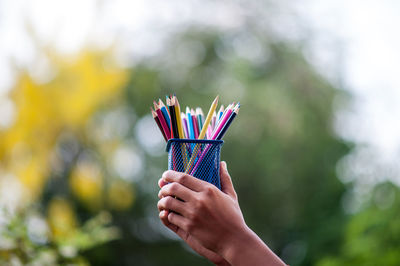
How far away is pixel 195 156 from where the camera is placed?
2.69 feet

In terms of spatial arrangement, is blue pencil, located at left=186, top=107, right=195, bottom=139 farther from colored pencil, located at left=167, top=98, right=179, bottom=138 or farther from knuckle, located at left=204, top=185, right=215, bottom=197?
knuckle, located at left=204, top=185, right=215, bottom=197

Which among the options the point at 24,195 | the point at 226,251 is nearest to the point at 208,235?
the point at 226,251

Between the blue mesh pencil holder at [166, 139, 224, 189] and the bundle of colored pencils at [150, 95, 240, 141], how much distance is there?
0.06ft

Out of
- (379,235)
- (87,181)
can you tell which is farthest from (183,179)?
(87,181)

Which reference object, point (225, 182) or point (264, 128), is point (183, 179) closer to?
point (225, 182)

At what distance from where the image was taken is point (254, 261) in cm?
71

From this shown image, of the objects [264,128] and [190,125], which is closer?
[190,125]

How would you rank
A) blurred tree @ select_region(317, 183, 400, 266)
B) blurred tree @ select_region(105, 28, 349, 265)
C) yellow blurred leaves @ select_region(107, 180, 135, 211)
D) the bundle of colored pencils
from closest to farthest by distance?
1. the bundle of colored pencils
2. blurred tree @ select_region(317, 183, 400, 266)
3. yellow blurred leaves @ select_region(107, 180, 135, 211)
4. blurred tree @ select_region(105, 28, 349, 265)

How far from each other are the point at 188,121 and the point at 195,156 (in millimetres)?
79

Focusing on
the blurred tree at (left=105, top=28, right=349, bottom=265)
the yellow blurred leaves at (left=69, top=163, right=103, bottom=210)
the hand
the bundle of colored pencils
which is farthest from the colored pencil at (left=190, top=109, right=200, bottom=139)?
the blurred tree at (left=105, top=28, right=349, bottom=265)

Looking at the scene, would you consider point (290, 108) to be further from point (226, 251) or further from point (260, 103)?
point (226, 251)

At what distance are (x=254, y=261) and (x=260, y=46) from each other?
7617 millimetres

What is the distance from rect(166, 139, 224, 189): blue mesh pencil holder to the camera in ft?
2.69

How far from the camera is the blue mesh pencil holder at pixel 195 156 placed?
32.3 inches
